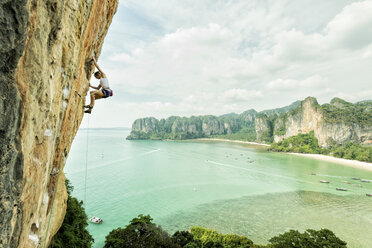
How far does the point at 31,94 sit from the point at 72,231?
31.8 ft

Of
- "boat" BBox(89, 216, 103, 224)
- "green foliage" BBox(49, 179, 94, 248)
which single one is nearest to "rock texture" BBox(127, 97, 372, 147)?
"boat" BBox(89, 216, 103, 224)

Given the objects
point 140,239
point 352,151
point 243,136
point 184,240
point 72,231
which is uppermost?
point 243,136

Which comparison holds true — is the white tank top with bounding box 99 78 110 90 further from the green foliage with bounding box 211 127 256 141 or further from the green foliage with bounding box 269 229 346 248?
the green foliage with bounding box 211 127 256 141

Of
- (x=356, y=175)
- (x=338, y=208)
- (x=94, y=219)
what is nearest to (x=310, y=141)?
(x=356, y=175)

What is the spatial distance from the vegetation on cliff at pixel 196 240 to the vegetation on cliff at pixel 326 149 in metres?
53.7

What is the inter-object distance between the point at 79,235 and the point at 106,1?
10811 mm

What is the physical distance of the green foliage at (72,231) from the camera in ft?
28.3

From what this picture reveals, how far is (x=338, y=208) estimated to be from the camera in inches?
800

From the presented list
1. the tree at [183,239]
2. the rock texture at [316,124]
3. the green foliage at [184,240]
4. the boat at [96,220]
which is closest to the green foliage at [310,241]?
the green foliage at [184,240]

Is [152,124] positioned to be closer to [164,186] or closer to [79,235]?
[164,186]

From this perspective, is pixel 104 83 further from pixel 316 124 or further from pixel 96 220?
pixel 316 124

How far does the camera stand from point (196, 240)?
1095 cm

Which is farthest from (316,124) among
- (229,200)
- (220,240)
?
(220,240)

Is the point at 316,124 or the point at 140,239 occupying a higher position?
the point at 316,124
